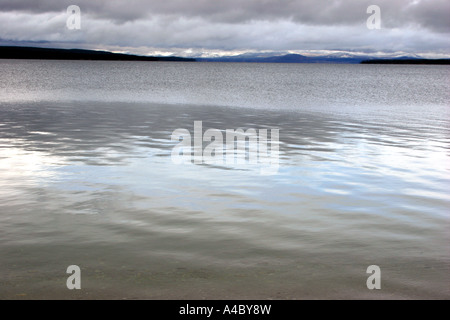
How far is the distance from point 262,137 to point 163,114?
1247cm

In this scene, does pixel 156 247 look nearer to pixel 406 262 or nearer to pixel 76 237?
pixel 76 237

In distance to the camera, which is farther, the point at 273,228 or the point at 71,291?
the point at 273,228

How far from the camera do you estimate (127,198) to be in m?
11.4

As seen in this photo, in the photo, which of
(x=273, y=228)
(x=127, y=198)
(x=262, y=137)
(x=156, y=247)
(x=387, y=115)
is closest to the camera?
(x=156, y=247)

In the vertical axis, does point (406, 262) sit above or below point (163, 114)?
below

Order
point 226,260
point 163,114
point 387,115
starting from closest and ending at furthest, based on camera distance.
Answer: point 226,260 < point 163,114 < point 387,115

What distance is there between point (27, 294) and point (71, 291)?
60 cm

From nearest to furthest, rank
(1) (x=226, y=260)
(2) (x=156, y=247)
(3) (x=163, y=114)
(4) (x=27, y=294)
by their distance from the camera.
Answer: (4) (x=27, y=294)
(1) (x=226, y=260)
(2) (x=156, y=247)
(3) (x=163, y=114)

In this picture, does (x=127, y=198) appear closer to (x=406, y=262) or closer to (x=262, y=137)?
(x=406, y=262)

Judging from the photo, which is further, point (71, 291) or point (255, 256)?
point (255, 256)

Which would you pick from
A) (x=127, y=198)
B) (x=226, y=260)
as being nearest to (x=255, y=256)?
(x=226, y=260)

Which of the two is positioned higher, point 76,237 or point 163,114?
point 163,114

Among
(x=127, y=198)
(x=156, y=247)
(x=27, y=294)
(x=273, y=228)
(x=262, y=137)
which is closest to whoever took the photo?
(x=27, y=294)

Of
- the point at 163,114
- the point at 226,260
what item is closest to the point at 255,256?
the point at 226,260
